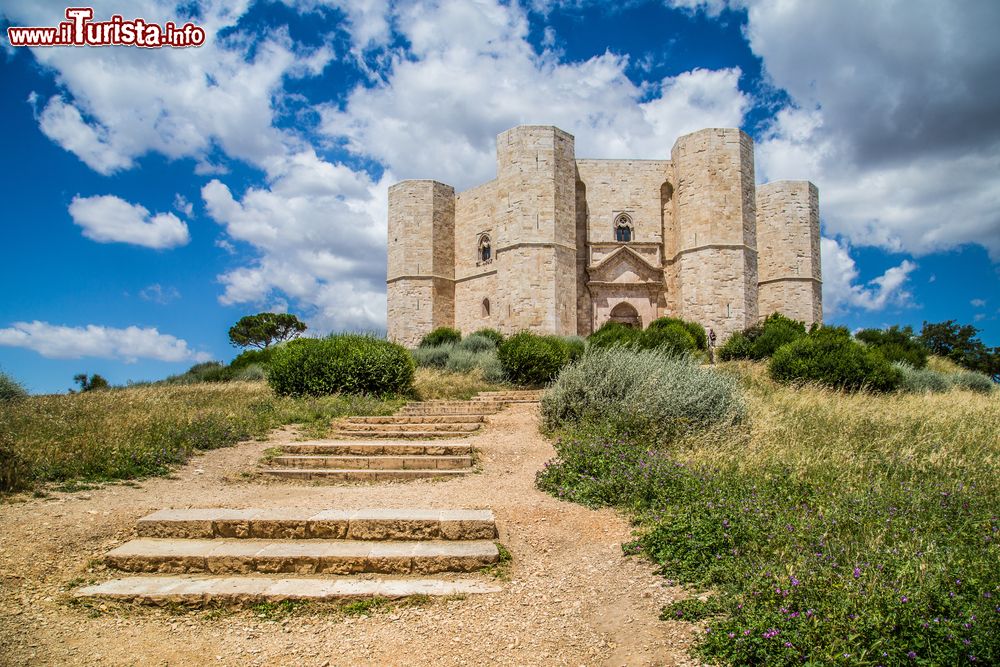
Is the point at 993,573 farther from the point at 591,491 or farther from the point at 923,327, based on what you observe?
the point at 923,327

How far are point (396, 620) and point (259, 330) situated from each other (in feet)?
117

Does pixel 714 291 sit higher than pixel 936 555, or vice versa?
pixel 714 291

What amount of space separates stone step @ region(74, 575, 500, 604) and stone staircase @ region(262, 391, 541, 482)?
2.71 m

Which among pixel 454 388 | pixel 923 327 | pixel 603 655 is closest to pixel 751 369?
pixel 454 388

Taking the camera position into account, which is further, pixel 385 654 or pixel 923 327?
pixel 923 327

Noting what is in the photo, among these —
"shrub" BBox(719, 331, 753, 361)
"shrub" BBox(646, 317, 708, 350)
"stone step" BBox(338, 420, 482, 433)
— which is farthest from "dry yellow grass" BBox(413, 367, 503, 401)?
"shrub" BBox(719, 331, 753, 361)

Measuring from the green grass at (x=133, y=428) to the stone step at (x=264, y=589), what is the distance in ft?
8.39

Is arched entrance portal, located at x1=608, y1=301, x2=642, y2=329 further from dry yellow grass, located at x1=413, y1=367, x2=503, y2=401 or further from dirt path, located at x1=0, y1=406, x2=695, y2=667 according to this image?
dirt path, located at x1=0, y1=406, x2=695, y2=667

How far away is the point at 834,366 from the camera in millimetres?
11969

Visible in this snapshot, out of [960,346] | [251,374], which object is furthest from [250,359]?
[960,346]

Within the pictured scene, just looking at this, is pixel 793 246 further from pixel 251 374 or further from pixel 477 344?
pixel 251 374

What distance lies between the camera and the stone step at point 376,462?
679 cm

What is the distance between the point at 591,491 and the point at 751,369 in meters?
10.9

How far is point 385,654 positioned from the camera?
2986 millimetres
